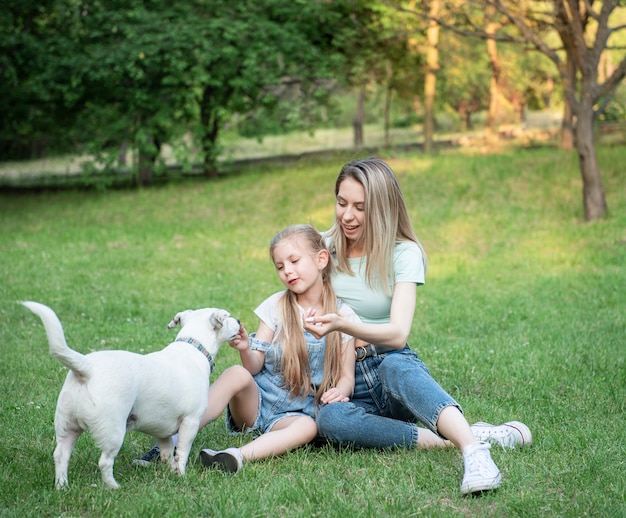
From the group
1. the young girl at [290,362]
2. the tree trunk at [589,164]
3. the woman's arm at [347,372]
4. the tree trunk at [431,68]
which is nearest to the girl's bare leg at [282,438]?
the young girl at [290,362]

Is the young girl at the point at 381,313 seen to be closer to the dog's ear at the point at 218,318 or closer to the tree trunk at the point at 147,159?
the dog's ear at the point at 218,318

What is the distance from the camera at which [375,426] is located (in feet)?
14.2

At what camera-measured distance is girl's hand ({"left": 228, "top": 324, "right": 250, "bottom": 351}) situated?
4.18 m

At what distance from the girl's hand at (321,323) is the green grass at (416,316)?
2.38 ft

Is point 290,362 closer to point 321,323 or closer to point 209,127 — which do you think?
point 321,323

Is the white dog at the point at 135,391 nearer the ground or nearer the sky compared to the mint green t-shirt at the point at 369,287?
nearer the ground

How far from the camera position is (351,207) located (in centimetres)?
445

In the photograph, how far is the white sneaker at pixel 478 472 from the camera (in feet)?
12.1

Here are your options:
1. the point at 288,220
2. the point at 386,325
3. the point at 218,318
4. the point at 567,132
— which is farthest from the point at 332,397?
the point at 567,132

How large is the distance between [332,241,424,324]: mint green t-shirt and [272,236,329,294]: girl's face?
0.23 m

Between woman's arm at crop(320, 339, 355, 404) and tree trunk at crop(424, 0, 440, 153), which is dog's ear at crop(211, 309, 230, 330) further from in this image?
tree trunk at crop(424, 0, 440, 153)

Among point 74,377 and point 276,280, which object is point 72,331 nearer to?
point 276,280

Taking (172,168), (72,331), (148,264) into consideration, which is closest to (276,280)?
(148,264)

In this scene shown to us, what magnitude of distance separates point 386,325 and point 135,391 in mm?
1310
